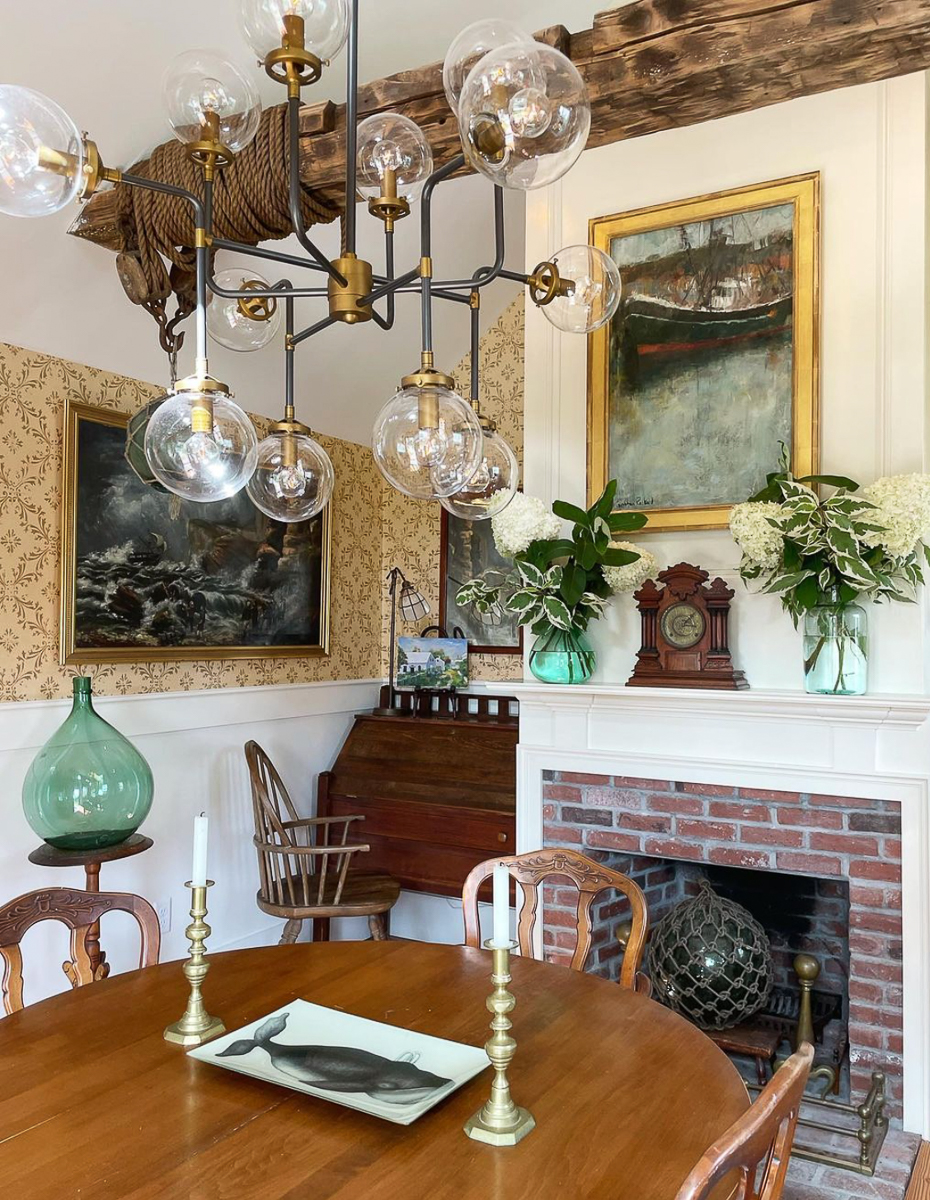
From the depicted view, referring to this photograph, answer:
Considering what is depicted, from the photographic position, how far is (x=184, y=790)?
3514 mm

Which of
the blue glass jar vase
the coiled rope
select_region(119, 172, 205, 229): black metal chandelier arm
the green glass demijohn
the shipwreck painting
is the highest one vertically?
the coiled rope

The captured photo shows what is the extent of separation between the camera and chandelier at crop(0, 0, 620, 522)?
1135 mm

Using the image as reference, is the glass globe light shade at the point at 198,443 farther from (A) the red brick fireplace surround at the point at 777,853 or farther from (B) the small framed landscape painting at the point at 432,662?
(B) the small framed landscape painting at the point at 432,662

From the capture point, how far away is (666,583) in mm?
2686

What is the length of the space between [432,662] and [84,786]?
1.86m

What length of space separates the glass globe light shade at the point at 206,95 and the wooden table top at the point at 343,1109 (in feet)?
4.57

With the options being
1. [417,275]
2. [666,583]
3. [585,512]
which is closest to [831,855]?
[666,583]

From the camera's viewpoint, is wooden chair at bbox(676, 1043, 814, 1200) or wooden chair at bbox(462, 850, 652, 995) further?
wooden chair at bbox(462, 850, 652, 995)

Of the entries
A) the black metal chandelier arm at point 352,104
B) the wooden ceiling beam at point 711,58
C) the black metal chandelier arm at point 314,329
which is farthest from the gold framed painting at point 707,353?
the black metal chandelier arm at point 352,104

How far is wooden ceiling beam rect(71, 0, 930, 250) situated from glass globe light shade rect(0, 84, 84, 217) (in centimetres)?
113

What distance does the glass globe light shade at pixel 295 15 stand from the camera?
1.25 metres

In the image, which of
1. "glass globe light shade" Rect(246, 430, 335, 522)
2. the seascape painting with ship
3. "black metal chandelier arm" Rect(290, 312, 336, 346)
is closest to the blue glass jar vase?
"glass globe light shade" Rect(246, 430, 335, 522)

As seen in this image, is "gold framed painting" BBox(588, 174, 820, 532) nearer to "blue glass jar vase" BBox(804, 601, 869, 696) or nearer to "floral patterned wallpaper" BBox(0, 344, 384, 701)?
"blue glass jar vase" BBox(804, 601, 869, 696)

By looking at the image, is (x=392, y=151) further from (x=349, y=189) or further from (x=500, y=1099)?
(x=500, y=1099)
